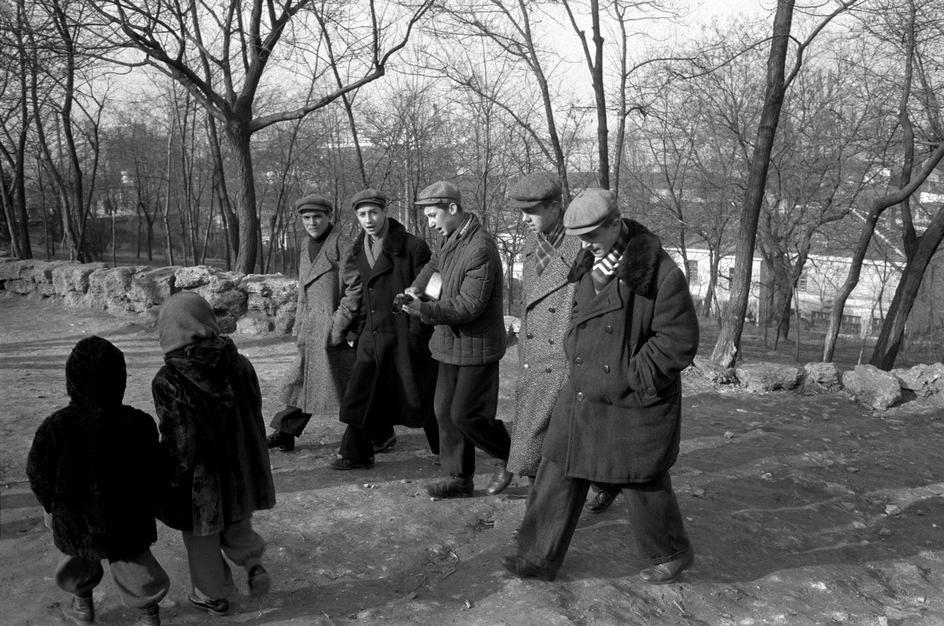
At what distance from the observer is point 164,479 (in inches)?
114

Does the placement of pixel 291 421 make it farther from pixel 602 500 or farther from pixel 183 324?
pixel 183 324

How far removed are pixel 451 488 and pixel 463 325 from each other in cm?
96

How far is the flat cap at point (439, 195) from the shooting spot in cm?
427

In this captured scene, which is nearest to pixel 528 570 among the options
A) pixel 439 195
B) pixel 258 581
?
pixel 258 581

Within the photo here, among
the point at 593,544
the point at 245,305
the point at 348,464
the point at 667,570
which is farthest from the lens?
the point at 245,305

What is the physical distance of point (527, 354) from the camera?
4.04 metres

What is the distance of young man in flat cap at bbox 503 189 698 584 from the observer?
10.1ft

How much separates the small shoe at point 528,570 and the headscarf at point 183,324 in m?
1.62

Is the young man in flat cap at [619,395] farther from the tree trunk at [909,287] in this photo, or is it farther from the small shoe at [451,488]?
the tree trunk at [909,287]

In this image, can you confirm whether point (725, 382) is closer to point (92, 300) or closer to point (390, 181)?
point (92, 300)

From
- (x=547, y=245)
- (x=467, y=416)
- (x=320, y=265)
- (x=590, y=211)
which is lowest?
(x=467, y=416)

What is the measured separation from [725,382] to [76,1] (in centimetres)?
967

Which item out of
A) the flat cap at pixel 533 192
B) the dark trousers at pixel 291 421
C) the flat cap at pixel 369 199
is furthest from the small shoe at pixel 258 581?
the flat cap at pixel 369 199

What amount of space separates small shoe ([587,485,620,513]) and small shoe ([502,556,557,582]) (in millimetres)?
958
